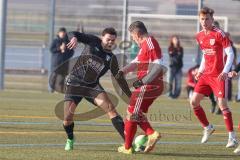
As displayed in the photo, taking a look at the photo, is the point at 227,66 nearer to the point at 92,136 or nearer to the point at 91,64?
the point at 91,64

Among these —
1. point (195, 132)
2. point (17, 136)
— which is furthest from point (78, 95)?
point (195, 132)

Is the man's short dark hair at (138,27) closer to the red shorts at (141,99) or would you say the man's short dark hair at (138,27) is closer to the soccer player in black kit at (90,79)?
the soccer player in black kit at (90,79)

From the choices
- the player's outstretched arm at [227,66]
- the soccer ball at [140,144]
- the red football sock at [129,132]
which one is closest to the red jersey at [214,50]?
the player's outstretched arm at [227,66]

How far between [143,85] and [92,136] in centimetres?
262

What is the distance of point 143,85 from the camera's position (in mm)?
12117

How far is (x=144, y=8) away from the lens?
1204 inches

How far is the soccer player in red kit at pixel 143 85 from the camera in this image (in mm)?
12000

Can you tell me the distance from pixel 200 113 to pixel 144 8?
663 inches

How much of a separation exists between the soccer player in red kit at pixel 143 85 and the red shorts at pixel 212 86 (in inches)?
63.8

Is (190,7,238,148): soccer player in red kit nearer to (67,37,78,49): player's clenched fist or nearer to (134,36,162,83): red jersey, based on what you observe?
(134,36,162,83): red jersey

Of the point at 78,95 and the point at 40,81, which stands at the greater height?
the point at 78,95

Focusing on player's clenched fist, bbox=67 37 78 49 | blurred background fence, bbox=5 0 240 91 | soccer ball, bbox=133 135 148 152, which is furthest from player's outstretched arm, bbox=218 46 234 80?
blurred background fence, bbox=5 0 240 91

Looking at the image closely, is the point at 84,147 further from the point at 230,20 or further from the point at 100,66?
the point at 230,20

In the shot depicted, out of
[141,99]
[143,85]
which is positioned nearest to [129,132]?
[141,99]
